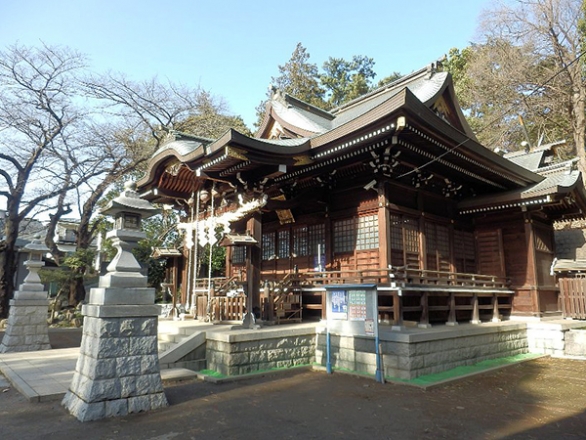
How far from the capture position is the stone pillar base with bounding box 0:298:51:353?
35.0ft

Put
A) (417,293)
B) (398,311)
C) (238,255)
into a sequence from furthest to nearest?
(238,255) → (417,293) → (398,311)

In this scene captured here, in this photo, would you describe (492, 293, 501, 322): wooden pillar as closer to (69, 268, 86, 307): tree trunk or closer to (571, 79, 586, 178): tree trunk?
(571, 79, 586, 178): tree trunk

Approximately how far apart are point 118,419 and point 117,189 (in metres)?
21.7

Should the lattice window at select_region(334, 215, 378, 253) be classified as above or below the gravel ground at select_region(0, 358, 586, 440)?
above

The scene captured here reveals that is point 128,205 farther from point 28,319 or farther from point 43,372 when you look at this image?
point 28,319

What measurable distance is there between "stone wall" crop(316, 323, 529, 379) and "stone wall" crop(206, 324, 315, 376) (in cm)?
40

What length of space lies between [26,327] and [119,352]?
726 cm

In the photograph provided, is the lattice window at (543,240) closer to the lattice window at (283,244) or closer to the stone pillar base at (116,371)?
the lattice window at (283,244)

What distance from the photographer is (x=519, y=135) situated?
25516 mm

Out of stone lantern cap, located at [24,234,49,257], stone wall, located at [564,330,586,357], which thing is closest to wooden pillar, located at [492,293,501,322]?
stone wall, located at [564,330,586,357]

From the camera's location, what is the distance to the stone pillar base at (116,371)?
17.5ft

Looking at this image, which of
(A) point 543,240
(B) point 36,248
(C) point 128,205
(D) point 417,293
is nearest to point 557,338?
(A) point 543,240

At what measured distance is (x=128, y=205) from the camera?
253 inches

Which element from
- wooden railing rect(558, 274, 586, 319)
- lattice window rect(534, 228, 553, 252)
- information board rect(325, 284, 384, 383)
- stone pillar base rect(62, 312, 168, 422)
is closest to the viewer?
stone pillar base rect(62, 312, 168, 422)
